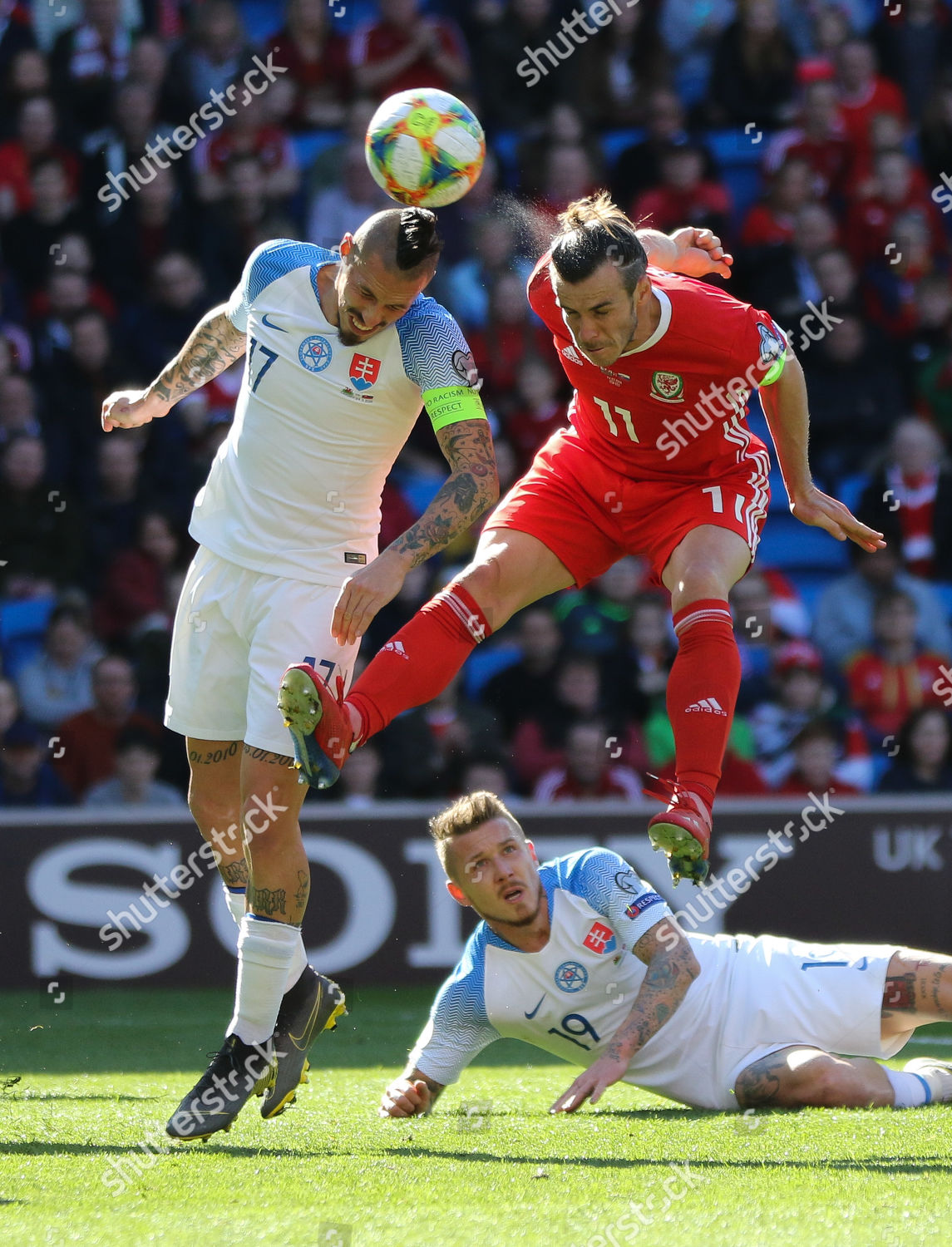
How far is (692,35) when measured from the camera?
37.9ft

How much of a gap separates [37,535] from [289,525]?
4923mm

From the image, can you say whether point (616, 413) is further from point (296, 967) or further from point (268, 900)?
point (296, 967)

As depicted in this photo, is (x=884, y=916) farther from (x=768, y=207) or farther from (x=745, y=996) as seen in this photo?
(x=768, y=207)

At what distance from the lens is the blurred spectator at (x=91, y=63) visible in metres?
10.6

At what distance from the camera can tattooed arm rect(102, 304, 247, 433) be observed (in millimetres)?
5074

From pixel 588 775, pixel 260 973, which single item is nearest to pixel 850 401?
pixel 588 775

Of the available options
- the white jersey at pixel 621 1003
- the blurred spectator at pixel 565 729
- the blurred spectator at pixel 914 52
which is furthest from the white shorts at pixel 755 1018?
the blurred spectator at pixel 914 52

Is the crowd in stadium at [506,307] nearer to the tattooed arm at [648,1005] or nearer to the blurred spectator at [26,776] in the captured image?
the blurred spectator at [26,776]

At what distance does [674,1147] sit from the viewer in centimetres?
420

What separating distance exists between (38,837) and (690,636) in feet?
14.0

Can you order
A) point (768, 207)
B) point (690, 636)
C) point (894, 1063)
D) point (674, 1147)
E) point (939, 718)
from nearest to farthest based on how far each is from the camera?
point (674, 1147), point (690, 636), point (894, 1063), point (939, 718), point (768, 207)

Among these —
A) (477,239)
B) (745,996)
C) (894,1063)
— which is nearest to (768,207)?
(477,239)

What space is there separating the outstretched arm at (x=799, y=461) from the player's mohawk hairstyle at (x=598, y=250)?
617mm

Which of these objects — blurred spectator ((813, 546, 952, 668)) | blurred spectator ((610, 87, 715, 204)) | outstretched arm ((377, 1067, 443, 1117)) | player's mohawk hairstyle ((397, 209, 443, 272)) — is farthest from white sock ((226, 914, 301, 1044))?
blurred spectator ((610, 87, 715, 204))
